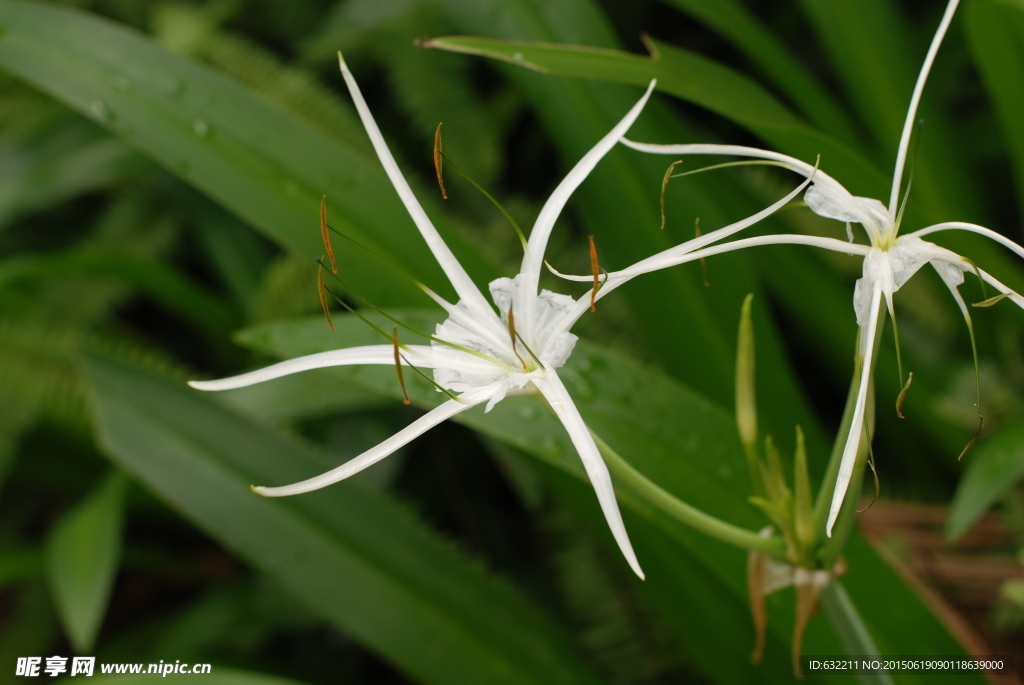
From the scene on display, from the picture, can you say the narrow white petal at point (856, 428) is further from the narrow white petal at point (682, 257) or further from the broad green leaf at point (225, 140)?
the broad green leaf at point (225, 140)

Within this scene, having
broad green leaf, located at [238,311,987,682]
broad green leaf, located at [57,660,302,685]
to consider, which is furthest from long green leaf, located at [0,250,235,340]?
broad green leaf, located at [57,660,302,685]

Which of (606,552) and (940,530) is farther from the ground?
(940,530)

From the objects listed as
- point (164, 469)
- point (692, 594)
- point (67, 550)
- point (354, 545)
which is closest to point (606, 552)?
point (692, 594)

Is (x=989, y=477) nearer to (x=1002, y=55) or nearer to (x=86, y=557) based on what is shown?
(x=1002, y=55)

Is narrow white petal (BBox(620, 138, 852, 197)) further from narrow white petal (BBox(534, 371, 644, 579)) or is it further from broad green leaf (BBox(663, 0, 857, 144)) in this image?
broad green leaf (BBox(663, 0, 857, 144))

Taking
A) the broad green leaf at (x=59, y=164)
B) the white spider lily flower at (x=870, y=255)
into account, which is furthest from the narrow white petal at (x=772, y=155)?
the broad green leaf at (x=59, y=164)

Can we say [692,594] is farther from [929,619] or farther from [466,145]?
[466,145]
